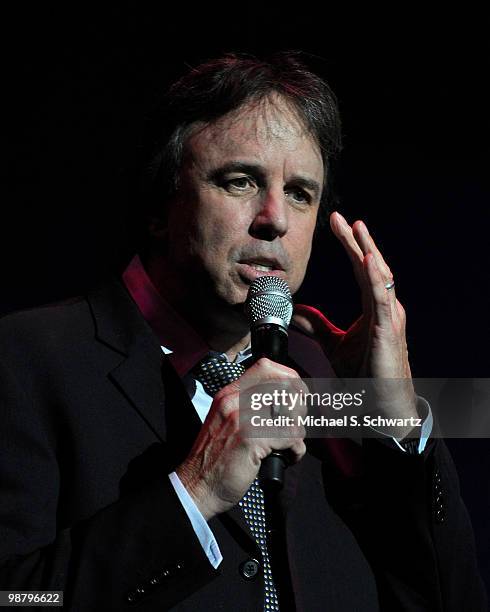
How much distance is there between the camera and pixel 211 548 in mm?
1566

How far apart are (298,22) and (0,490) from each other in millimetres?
1816

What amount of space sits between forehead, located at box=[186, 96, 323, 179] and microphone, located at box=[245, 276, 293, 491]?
0.34 meters

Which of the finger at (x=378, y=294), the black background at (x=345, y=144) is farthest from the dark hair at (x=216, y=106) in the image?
the finger at (x=378, y=294)

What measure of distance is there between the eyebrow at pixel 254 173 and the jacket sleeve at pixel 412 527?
616 millimetres

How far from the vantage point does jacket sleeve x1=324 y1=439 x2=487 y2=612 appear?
75.7 inches

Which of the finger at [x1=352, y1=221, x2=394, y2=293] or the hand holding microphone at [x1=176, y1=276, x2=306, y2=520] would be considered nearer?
the hand holding microphone at [x1=176, y1=276, x2=306, y2=520]

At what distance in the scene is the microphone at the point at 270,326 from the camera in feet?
4.84

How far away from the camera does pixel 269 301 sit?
67.4 inches

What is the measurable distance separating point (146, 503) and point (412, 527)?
2.23 feet

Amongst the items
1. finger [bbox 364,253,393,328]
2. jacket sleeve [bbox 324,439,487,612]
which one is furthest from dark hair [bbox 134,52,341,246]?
jacket sleeve [bbox 324,439,487,612]

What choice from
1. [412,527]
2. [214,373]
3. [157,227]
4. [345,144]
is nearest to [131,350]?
[214,373]

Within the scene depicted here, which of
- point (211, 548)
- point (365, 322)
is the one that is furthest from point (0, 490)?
point (365, 322)

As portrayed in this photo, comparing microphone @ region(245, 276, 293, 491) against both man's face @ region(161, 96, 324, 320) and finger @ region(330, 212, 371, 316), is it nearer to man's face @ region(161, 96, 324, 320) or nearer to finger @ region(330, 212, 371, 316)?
man's face @ region(161, 96, 324, 320)

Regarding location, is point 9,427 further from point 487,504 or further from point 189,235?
point 487,504
